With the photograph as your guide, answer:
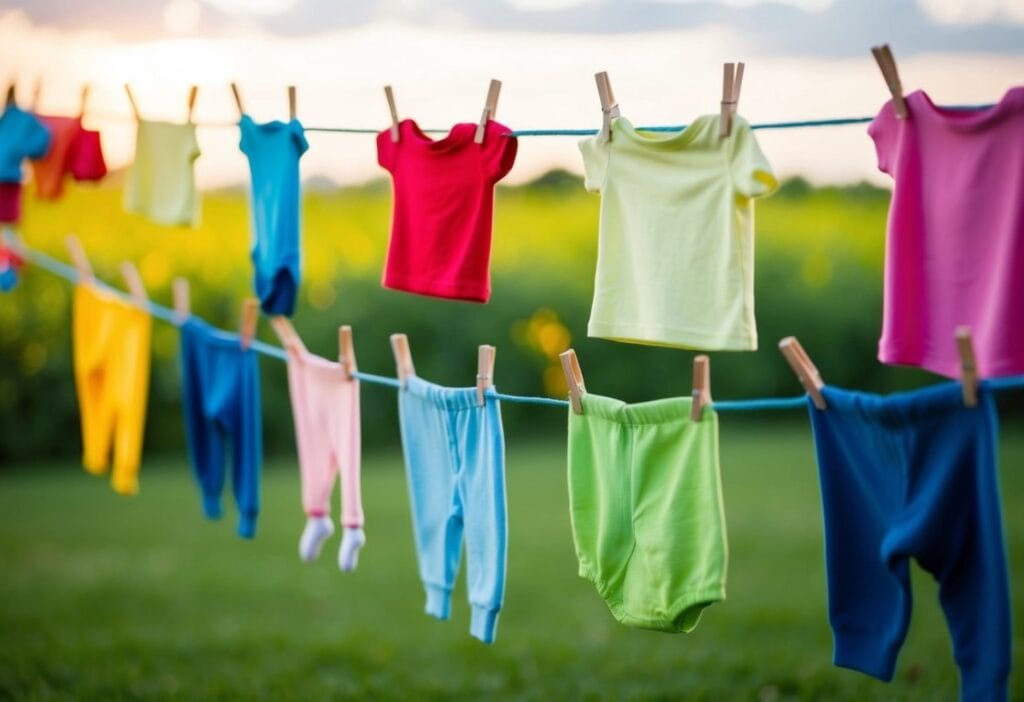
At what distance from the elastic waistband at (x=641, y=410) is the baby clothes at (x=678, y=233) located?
0.46ft

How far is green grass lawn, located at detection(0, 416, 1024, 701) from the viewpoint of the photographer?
4.59m

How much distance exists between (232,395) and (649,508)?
1853 mm

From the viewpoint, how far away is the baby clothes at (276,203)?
3367mm

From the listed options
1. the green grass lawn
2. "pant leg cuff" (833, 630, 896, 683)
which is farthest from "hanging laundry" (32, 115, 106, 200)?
"pant leg cuff" (833, 630, 896, 683)

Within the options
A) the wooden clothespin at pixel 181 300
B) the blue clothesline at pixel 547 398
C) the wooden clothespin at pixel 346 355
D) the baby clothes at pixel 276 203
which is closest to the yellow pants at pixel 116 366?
the blue clothesline at pixel 547 398

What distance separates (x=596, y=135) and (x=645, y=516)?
2.77 feet

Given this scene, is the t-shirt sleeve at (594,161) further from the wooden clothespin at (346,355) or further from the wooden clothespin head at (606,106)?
the wooden clothespin at (346,355)

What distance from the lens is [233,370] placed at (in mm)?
4035

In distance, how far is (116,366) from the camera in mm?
4629

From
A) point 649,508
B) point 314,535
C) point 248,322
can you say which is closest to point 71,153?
point 248,322

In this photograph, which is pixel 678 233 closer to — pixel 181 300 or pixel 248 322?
pixel 248 322

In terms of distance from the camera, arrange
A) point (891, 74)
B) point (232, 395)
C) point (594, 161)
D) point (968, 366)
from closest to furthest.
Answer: point (968, 366)
point (891, 74)
point (594, 161)
point (232, 395)

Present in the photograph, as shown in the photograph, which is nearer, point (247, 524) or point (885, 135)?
point (885, 135)

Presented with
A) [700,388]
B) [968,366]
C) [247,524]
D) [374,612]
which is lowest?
[374,612]
